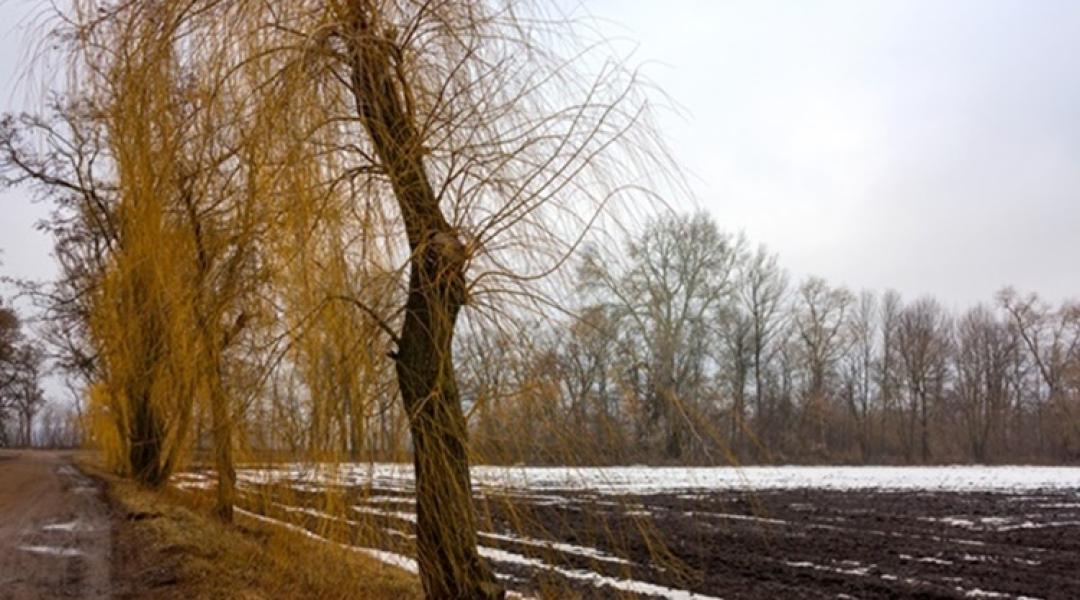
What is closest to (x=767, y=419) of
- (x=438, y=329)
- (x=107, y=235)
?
(x=107, y=235)

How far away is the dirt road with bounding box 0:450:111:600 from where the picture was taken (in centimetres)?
731

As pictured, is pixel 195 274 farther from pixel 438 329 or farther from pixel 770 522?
pixel 770 522

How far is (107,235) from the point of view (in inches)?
304

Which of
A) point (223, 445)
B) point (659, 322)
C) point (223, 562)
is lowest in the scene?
point (223, 562)

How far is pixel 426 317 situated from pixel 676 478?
84.0 ft

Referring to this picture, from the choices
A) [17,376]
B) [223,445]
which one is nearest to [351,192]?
[223,445]

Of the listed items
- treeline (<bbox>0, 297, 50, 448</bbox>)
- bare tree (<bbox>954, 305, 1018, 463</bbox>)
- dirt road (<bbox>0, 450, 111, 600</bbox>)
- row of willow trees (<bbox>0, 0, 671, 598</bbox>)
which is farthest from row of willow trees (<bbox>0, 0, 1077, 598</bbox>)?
bare tree (<bbox>954, 305, 1018, 463</bbox>)

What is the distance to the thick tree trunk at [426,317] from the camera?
373 centimetres

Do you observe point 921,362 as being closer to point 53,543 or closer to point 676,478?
point 676,478

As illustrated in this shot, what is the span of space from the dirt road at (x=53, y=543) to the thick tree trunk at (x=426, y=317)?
443 cm

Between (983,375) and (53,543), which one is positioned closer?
(53,543)

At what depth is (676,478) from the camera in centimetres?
2825

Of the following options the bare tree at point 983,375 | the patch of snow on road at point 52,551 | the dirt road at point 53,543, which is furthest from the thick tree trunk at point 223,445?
the bare tree at point 983,375

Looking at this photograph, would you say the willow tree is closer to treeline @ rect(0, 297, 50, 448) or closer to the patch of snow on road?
the patch of snow on road
